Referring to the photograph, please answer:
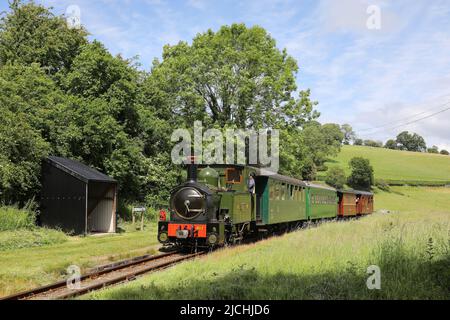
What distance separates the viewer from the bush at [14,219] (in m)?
17.9

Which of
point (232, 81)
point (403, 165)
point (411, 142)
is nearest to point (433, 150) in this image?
point (411, 142)

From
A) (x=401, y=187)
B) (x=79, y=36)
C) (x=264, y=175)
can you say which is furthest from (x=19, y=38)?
(x=401, y=187)

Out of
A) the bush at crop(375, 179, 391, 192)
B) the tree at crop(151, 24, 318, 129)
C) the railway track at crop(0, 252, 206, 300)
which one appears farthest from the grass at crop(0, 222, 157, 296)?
the bush at crop(375, 179, 391, 192)

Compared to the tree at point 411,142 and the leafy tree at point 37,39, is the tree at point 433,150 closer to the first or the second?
the tree at point 411,142

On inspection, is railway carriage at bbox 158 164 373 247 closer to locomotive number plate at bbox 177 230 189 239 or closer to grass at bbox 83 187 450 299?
locomotive number plate at bbox 177 230 189 239

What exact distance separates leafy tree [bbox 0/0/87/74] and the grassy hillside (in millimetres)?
55169

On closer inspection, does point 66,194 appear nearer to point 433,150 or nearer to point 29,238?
point 29,238

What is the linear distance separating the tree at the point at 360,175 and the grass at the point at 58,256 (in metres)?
54.5

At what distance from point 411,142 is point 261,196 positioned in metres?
155

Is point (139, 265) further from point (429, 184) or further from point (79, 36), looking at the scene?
point (429, 184)

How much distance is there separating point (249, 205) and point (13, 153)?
10719mm

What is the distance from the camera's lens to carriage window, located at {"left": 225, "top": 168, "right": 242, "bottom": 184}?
55.2 feet

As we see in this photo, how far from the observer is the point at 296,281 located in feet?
29.1

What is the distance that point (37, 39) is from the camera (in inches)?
1304
